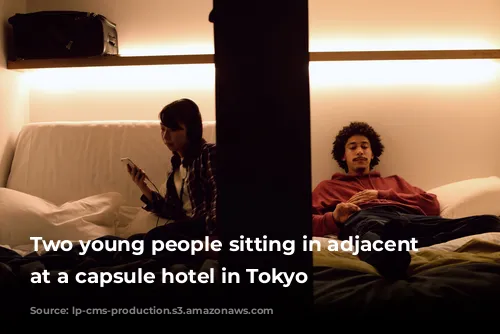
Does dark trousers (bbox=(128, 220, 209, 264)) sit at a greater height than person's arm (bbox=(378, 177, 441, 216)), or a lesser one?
lesser

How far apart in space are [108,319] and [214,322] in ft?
0.70

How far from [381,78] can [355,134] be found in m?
0.37

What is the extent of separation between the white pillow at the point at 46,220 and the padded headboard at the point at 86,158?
27 cm

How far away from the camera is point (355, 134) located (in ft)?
8.74

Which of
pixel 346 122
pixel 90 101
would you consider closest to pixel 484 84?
pixel 346 122

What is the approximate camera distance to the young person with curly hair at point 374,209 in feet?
4.17

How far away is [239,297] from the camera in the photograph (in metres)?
0.84

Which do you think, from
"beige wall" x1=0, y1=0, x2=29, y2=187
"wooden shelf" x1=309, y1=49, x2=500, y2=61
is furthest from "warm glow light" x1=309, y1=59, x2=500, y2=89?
"beige wall" x1=0, y1=0, x2=29, y2=187

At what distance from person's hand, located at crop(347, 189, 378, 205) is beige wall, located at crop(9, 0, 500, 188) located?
512mm

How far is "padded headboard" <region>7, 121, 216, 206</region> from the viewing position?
2484 mm

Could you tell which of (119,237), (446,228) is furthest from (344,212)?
(119,237)

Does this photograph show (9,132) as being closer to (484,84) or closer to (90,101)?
(90,101)

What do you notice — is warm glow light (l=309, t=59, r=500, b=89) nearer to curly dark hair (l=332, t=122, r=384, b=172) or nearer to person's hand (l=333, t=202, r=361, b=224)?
curly dark hair (l=332, t=122, r=384, b=172)

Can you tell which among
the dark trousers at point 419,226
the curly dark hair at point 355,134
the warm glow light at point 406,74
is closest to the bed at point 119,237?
the dark trousers at point 419,226
